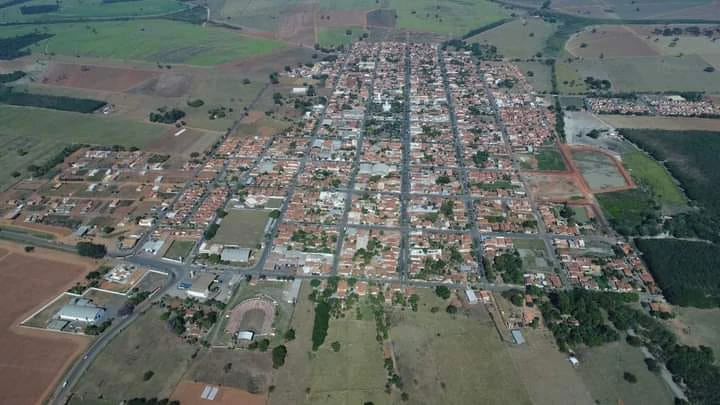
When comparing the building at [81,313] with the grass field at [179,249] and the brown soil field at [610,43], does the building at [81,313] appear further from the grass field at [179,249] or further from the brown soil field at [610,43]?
the brown soil field at [610,43]

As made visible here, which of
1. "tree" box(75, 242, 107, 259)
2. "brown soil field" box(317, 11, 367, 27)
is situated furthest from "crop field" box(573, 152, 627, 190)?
"brown soil field" box(317, 11, 367, 27)

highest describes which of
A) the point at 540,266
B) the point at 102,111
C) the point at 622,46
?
the point at 622,46

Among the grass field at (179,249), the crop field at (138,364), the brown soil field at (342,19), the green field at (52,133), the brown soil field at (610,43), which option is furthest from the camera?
the brown soil field at (342,19)

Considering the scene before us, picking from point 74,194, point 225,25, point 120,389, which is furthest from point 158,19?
point 120,389

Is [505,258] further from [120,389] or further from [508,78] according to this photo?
[508,78]

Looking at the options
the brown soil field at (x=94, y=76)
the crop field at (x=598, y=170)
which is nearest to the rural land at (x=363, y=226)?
the crop field at (x=598, y=170)

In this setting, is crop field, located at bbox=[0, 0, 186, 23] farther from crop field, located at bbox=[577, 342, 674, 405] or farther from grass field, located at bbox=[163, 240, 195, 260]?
crop field, located at bbox=[577, 342, 674, 405]
